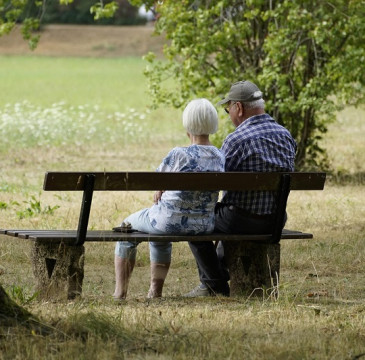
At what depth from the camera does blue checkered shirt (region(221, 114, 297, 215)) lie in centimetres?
731

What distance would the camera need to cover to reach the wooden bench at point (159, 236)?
22.0 feet

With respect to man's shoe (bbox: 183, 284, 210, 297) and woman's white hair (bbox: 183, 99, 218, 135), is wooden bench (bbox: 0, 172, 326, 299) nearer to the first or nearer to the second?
man's shoe (bbox: 183, 284, 210, 297)

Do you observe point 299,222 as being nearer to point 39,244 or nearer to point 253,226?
point 253,226

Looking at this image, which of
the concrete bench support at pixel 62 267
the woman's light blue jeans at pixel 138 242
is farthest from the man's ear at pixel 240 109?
the concrete bench support at pixel 62 267

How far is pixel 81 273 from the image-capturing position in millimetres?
6895

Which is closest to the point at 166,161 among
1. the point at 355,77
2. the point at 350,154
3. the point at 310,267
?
the point at 310,267

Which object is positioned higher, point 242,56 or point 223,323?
point 242,56

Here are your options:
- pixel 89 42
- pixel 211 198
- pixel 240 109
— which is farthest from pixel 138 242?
pixel 89 42

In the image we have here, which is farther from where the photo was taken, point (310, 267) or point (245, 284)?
point (310, 267)

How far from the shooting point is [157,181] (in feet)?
22.1

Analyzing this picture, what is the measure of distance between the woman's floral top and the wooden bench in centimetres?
11

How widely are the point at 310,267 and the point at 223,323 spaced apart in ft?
10.3

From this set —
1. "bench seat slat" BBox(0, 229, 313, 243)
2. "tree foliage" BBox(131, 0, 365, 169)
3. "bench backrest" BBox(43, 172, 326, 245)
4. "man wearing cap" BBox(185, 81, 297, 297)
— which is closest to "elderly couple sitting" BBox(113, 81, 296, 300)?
"man wearing cap" BBox(185, 81, 297, 297)

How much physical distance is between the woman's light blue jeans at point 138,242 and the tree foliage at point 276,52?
267 inches
